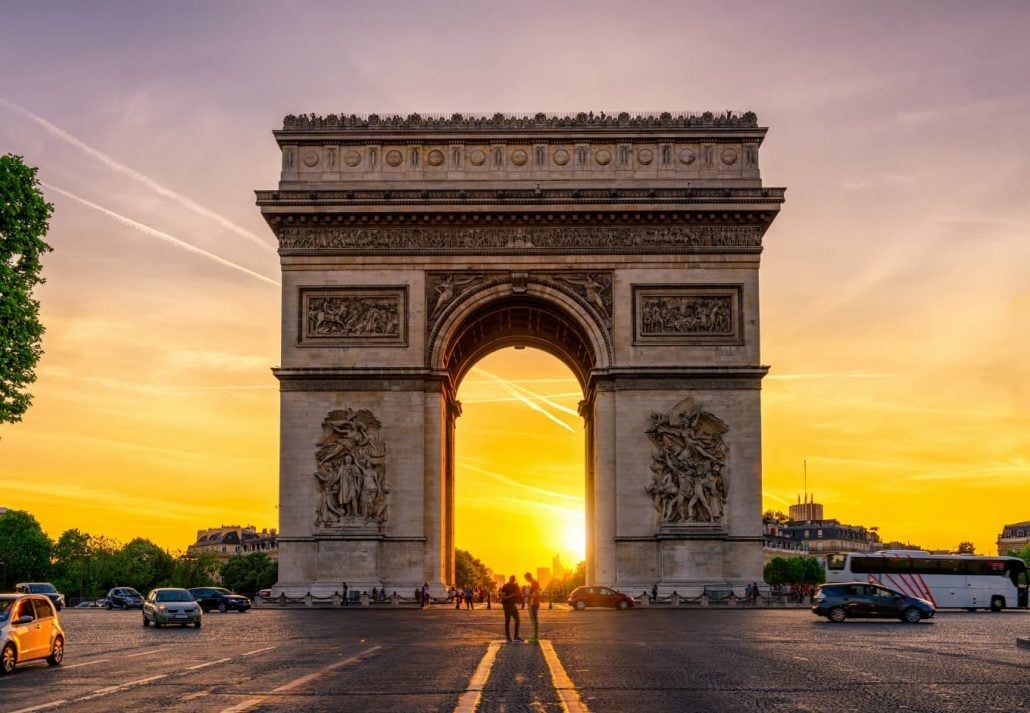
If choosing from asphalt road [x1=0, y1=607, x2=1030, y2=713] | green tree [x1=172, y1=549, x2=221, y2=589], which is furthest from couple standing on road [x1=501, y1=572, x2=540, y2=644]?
green tree [x1=172, y1=549, x2=221, y2=589]

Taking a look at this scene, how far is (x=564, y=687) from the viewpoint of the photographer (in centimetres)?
1705

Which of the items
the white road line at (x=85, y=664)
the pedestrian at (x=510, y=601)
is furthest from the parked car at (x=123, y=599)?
the white road line at (x=85, y=664)

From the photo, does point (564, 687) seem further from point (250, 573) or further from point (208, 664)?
point (250, 573)

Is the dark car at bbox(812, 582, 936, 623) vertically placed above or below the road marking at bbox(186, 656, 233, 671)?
below

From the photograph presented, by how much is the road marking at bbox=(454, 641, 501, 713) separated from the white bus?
42.6 m

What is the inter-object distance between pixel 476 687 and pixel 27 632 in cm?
883

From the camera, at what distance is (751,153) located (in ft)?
176

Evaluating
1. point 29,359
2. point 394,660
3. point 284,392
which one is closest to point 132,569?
point 284,392

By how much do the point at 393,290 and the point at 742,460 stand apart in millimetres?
15302

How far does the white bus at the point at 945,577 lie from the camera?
6284 cm

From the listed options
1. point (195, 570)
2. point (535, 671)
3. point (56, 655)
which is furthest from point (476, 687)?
point (195, 570)

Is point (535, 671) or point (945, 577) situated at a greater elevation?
point (535, 671)

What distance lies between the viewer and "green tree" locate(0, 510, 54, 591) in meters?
129

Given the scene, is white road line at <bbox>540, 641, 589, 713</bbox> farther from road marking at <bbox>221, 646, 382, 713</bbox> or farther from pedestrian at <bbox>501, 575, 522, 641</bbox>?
pedestrian at <bbox>501, 575, 522, 641</bbox>
